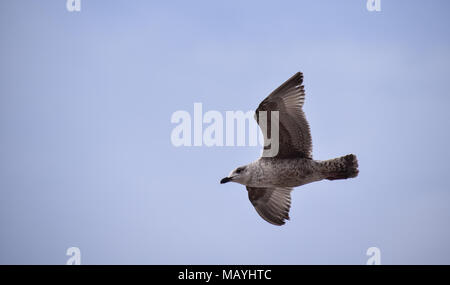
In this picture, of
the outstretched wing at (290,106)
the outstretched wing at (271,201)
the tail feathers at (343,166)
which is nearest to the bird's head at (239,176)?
the outstretched wing at (290,106)

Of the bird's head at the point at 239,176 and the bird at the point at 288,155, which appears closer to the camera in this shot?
the bird at the point at 288,155

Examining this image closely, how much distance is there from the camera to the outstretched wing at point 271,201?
37.4 feet

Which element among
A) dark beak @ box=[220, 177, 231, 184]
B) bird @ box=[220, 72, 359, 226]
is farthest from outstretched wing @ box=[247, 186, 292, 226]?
dark beak @ box=[220, 177, 231, 184]

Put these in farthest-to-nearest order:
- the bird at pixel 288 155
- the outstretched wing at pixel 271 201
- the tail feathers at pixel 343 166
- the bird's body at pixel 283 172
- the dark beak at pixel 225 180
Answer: the outstretched wing at pixel 271 201 → the dark beak at pixel 225 180 → the bird's body at pixel 283 172 → the bird at pixel 288 155 → the tail feathers at pixel 343 166

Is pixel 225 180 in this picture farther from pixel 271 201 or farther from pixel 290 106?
pixel 290 106

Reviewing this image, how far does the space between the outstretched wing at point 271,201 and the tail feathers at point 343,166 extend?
70.4 inches

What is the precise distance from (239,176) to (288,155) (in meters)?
1.07

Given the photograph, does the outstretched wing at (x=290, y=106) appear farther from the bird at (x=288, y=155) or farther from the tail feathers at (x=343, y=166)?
the tail feathers at (x=343, y=166)

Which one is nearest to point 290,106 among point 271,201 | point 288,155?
point 288,155
